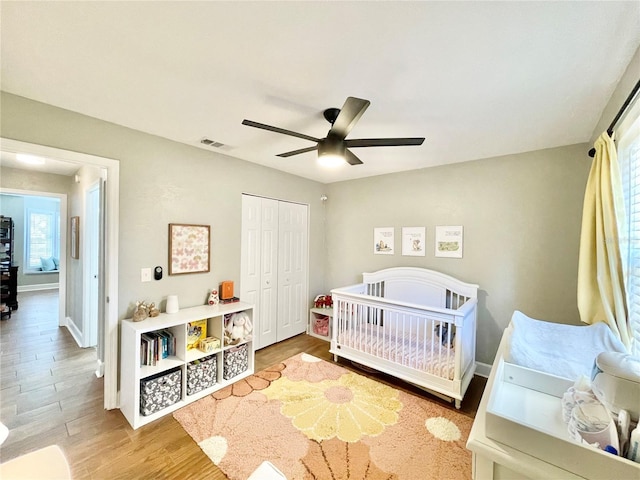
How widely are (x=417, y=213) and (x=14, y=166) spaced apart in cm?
579

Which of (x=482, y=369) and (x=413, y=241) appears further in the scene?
(x=413, y=241)

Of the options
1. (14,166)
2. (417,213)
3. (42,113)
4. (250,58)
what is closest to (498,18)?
(250,58)

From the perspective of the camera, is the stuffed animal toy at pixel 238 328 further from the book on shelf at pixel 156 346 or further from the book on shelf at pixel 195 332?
the book on shelf at pixel 156 346

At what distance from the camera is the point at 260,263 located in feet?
11.3

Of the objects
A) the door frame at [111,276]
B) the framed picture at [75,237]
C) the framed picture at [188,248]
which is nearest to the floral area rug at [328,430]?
the door frame at [111,276]

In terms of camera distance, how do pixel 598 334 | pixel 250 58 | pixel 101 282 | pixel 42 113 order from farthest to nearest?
pixel 101 282 < pixel 42 113 < pixel 598 334 < pixel 250 58

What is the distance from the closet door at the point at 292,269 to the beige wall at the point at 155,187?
0.62 m

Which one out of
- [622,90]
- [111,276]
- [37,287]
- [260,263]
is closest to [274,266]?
[260,263]

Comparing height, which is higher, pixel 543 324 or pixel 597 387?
pixel 597 387

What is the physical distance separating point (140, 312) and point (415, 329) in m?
2.66

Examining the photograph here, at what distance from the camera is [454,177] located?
3.09 m

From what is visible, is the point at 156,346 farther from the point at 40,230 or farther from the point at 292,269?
the point at 40,230

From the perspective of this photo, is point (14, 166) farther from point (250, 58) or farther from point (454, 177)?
point (454, 177)

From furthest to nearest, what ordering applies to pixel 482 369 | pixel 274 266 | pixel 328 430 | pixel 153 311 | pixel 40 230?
pixel 40 230, pixel 274 266, pixel 482 369, pixel 153 311, pixel 328 430
